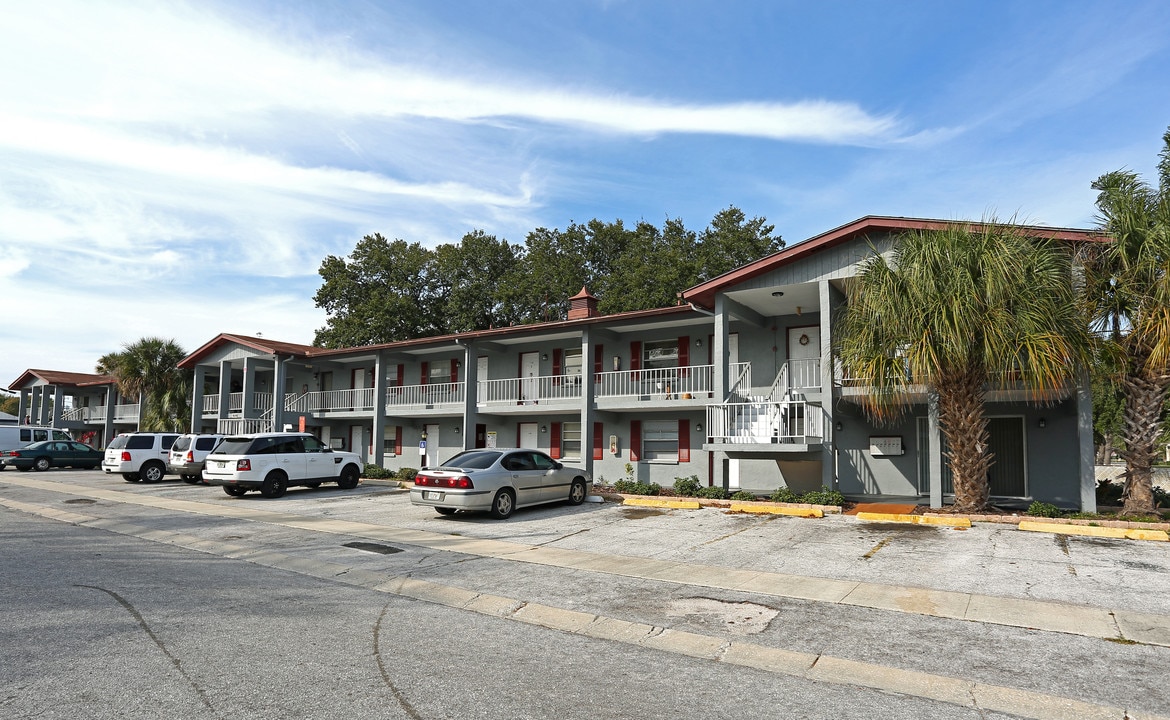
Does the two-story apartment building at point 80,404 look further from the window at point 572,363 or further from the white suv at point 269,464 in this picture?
the window at point 572,363

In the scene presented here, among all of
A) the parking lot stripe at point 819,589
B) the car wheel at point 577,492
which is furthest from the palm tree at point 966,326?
the car wheel at point 577,492

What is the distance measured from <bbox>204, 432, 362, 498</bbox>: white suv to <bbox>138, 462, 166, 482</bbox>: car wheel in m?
6.99

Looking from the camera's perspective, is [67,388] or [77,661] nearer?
[77,661]

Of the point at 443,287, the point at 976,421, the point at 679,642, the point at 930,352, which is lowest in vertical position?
the point at 679,642

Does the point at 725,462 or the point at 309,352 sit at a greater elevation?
the point at 309,352

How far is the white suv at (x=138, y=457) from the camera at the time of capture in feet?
83.5

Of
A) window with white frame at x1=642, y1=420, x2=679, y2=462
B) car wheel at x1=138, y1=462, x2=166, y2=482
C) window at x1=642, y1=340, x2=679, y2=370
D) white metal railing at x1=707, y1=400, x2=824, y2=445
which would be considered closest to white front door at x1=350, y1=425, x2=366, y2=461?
car wheel at x1=138, y1=462, x2=166, y2=482

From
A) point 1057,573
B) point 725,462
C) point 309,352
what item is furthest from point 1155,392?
point 309,352

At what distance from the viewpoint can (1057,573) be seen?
962 centimetres

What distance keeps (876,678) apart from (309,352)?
1129 inches

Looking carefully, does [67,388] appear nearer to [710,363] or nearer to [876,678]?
[710,363]

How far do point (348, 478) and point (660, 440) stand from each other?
9.51 m

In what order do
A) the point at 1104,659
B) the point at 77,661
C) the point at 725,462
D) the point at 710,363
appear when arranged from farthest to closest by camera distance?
the point at 710,363
the point at 725,462
the point at 1104,659
the point at 77,661

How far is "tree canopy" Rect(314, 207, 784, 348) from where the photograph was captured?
4100 cm
